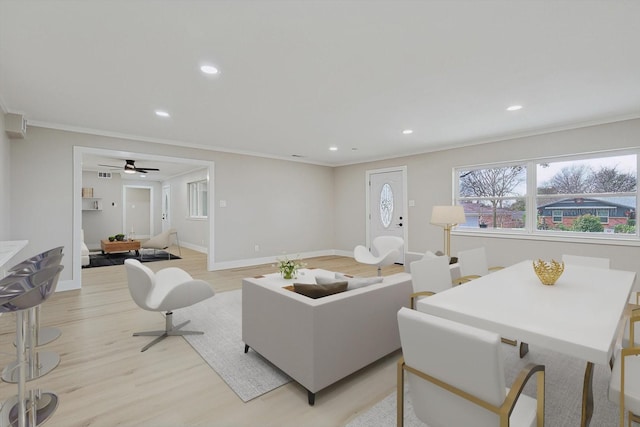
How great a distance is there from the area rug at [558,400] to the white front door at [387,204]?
156 inches

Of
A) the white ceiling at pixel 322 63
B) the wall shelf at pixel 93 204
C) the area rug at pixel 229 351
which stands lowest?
the area rug at pixel 229 351

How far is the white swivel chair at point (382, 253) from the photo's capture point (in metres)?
4.63

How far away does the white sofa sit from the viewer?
1836 millimetres

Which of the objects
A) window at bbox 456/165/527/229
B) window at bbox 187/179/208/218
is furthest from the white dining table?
window at bbox 187/179/208/218

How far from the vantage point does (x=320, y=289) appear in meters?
2.06

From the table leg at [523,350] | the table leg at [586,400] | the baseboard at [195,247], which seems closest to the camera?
the table leg at [586,400]

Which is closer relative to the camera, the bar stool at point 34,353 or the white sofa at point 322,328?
the white sofa at point 322,328

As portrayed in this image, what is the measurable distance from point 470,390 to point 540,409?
327mm

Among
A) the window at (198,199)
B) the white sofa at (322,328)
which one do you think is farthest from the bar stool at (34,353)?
the window at (198,199)

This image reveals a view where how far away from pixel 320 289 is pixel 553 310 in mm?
1289

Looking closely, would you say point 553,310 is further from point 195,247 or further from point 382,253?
point 195,247

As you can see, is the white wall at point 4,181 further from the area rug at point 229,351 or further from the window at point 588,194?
the window at point 588,194

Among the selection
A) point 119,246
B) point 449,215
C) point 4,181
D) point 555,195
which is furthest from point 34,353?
point 555,195

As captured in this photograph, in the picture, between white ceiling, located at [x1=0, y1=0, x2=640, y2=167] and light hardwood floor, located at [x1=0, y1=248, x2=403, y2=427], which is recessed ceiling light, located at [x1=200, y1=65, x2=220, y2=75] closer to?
white ceiling, located at [x1=0, y1=0, x2=640, y2=167]
